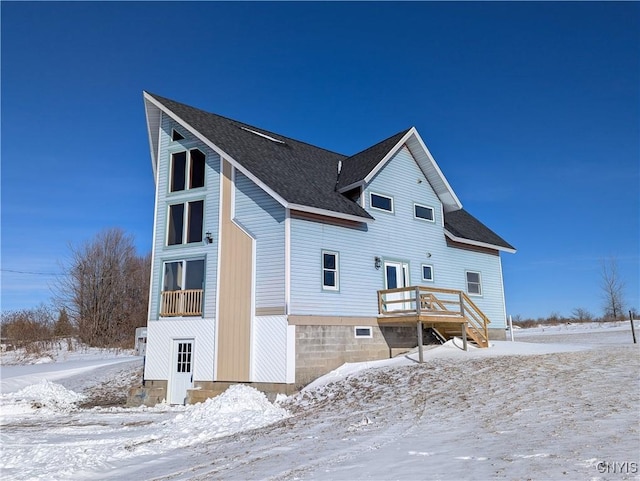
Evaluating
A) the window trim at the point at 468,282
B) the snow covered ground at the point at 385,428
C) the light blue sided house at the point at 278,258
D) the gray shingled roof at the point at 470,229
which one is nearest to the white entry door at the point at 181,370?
the light blue sided house at the point at 278,258

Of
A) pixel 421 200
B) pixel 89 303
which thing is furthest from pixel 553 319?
pixel 89 303

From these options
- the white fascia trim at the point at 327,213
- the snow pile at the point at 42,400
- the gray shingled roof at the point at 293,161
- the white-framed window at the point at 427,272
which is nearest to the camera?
the white fascia trim at the point at 327,213

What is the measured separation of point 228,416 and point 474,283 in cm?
1461

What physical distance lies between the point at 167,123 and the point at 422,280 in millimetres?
12057

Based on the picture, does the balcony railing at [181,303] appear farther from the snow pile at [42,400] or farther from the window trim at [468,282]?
the window trim at [468,282]

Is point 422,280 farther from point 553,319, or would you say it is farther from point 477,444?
point 553,319

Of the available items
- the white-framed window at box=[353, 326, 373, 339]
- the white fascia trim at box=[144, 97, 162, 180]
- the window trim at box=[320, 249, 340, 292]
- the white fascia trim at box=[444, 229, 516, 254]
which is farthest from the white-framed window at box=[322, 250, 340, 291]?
the white fascia trim at box=[144, 97, 162, 180]

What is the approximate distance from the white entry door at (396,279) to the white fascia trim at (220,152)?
5.65 m

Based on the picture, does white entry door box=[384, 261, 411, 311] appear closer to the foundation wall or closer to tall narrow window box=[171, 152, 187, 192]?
the foundation wall

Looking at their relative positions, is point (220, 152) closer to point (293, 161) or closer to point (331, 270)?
point (293, 161)

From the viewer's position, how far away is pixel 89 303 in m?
41.2

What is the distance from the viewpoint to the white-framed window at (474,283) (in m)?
22.7

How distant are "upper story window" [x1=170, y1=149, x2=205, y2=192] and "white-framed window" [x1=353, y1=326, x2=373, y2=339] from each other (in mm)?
7611

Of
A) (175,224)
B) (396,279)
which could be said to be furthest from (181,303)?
(396,279)
